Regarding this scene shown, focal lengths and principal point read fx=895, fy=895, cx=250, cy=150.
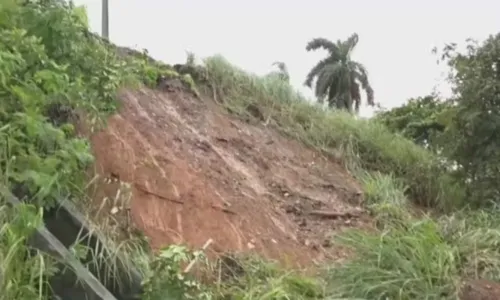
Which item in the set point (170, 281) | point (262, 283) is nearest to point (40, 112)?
point (170, 281)

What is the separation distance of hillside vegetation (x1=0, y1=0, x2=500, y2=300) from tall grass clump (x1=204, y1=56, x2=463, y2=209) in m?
0.02

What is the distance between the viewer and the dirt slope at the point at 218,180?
21.4 ft

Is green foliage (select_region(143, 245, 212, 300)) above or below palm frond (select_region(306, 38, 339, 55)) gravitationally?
below

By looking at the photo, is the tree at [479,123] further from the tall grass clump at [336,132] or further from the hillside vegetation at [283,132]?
the tall grass clump at [336,132]

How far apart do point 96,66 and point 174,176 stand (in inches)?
41.0

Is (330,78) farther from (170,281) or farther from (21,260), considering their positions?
(21,260)

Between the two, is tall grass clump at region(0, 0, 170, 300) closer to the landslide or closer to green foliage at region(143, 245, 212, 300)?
the landslide

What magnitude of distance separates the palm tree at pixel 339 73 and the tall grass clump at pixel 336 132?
25.6 m

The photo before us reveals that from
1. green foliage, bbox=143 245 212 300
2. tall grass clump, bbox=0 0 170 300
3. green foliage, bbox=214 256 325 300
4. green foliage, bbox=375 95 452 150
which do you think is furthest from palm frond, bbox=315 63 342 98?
green foliage, bbox=143 245 212 300

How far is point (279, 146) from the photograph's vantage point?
9227 mm

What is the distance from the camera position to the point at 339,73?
122 ft

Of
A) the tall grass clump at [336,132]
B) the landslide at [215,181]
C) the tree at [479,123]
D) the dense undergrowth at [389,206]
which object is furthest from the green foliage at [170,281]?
the tall grass clump at [336,132]

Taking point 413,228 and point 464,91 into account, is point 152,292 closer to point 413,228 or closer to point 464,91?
point 413,228

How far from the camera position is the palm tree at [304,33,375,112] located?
120ft
